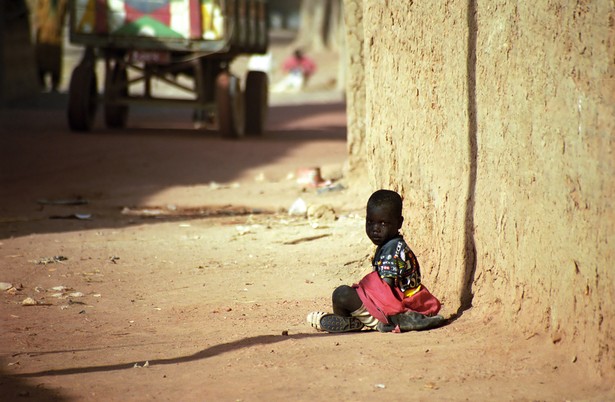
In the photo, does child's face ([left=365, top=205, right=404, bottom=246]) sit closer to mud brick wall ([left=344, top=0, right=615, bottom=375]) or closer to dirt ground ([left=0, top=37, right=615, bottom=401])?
mud brick wall ([left=344, top=0, right=615, bottom=375])

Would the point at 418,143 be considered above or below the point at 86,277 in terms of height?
above

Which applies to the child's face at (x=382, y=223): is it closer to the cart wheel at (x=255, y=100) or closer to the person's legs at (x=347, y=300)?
the person's legs at (x=347, y=300)

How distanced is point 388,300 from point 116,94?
10.6m

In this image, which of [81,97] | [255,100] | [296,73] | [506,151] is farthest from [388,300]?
[296,73]

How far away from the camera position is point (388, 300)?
5031 mm

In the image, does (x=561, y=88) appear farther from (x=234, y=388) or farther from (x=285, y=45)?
(x=285, y=45)

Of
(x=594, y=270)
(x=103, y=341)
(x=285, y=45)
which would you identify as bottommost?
(x=285, y=45)

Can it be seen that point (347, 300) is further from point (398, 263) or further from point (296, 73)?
point (296, 73)

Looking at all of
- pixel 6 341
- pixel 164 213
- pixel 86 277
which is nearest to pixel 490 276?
pixel 6 341

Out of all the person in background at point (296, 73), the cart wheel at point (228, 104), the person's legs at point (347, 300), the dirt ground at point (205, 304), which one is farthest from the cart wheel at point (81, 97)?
the person in background at point (296, 73)

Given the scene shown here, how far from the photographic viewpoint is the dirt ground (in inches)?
164

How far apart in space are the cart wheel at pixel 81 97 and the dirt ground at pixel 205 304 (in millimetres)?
2137

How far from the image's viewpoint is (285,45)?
1596 inches

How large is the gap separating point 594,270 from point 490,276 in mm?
1018
